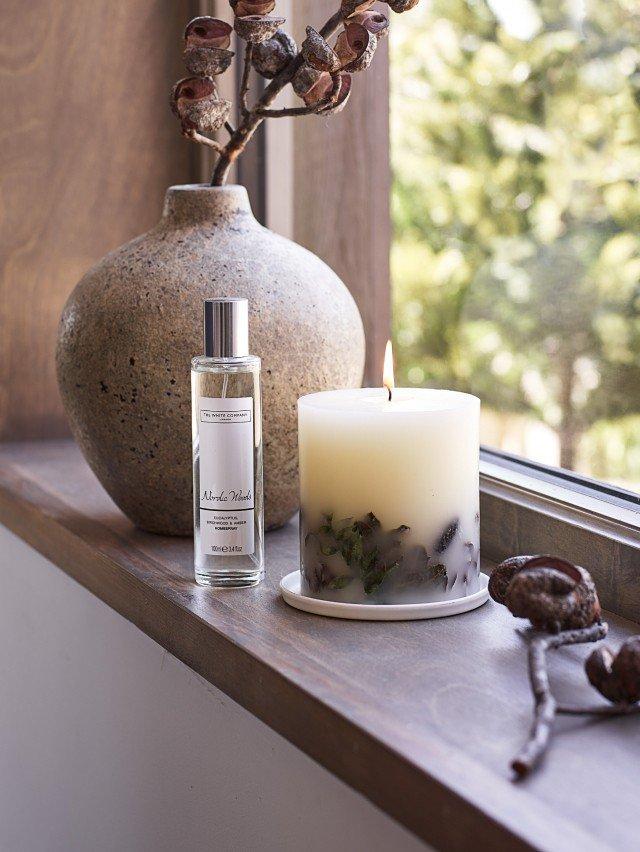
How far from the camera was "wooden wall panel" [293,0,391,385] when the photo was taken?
1.11 meters

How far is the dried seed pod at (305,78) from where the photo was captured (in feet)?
2.35

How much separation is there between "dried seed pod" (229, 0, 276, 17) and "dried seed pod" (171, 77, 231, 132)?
0.06 m

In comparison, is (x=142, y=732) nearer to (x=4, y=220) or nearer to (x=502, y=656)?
(x=502, y=656)

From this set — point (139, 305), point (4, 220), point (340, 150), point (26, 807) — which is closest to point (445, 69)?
point (340, 150)

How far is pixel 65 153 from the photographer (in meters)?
1.22

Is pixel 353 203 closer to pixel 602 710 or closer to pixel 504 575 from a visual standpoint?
pixel 504 575

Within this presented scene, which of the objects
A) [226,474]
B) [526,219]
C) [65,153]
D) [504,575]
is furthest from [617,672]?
[65,153]

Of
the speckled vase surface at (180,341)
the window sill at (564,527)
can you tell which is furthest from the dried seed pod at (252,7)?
the window sill at (564,527)

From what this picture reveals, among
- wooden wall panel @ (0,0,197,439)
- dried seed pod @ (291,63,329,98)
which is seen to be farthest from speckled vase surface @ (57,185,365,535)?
wooden wall panel @ (0,0,197,439)

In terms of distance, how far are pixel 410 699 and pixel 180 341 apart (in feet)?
1.12

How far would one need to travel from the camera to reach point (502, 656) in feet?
1.94

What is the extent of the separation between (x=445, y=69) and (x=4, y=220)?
54 centimetres

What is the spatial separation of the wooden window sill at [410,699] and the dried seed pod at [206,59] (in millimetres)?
357

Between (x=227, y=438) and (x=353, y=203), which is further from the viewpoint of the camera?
(x=353, y=203)
